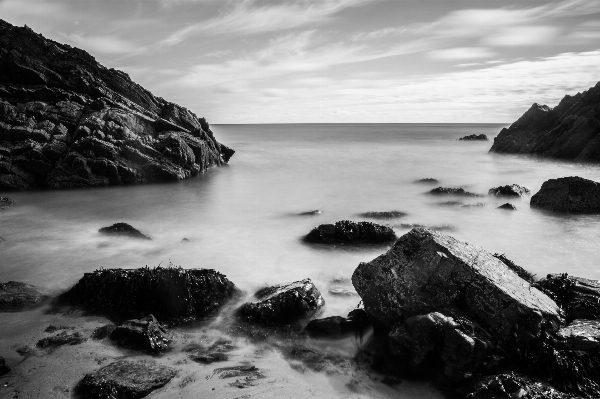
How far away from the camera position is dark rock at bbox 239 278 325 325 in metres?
6.72

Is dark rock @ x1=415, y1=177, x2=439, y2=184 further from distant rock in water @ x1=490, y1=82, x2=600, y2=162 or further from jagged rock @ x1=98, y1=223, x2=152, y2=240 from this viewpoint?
distant rock in water @ x1=490, y1=82, x2=600, y2=162

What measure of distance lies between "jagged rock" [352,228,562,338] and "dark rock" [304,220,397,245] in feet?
14.1

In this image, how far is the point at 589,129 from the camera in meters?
32.3

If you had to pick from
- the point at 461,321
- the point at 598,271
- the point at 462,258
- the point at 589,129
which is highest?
the point at 589,129

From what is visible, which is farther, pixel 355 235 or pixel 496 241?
pixel 496 241

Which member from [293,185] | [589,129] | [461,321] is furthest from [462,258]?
[589,129]

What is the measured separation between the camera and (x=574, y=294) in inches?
258

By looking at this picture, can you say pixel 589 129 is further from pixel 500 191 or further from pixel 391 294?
pixel 391 294

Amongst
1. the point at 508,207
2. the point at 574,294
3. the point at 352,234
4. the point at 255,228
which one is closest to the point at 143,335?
the point at 352,234

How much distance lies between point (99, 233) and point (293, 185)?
11.9 meters

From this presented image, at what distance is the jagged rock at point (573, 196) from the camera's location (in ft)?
47.3

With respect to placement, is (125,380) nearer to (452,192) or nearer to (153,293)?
(153,293)

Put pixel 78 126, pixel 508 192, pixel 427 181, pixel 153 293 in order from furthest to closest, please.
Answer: pixel 427 181
pixel 78 126
pixel 508 192
pixel 153 293

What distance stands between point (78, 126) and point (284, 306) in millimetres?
19230
